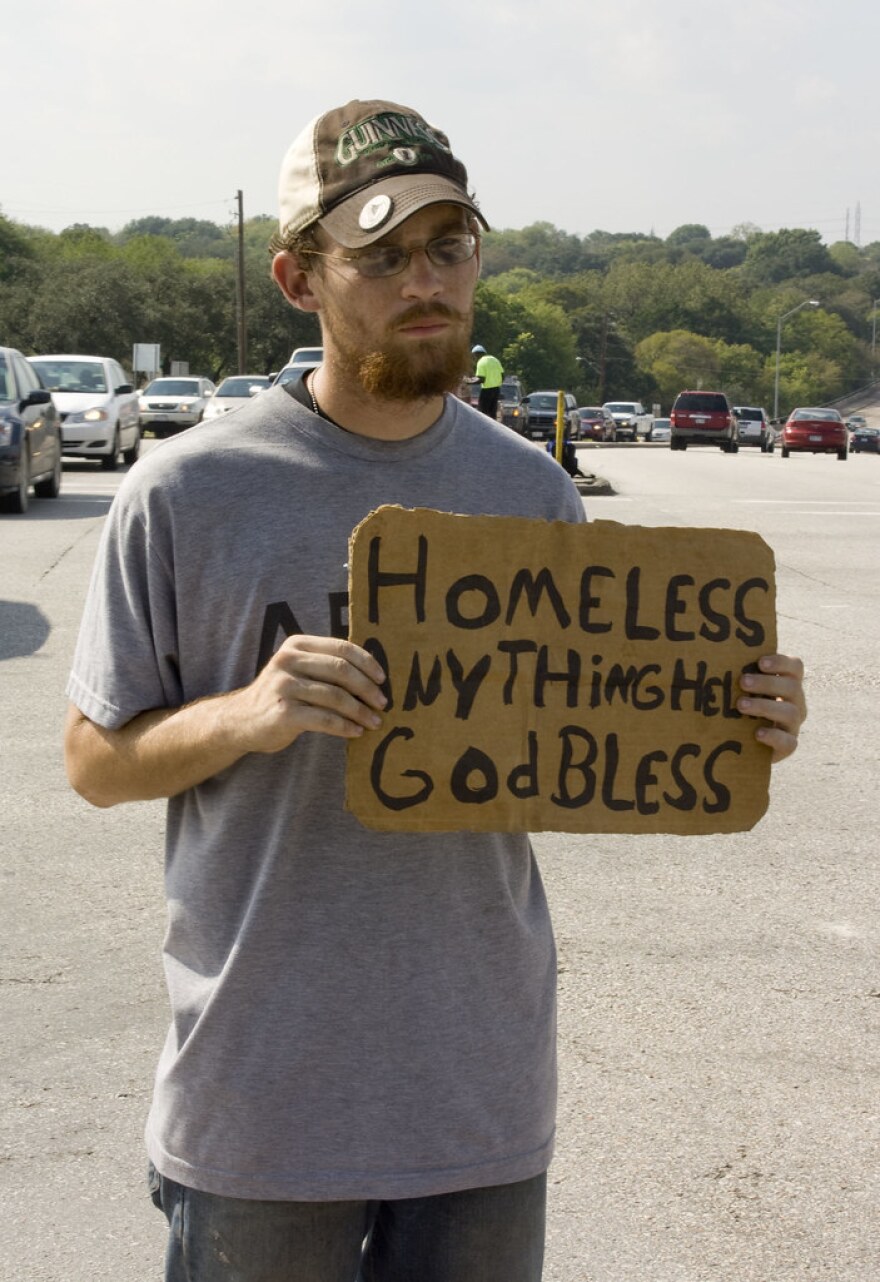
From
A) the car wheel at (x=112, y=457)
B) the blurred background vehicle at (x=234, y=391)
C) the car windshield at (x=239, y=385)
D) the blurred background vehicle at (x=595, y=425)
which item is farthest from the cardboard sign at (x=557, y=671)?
the blurred background vehicle at (x=595, y=425)

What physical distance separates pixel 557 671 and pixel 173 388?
3678cm

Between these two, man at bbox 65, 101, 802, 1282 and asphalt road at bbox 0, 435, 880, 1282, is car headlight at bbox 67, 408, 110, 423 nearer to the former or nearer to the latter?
asphalt road at bbox 0, 435, 880, 1282

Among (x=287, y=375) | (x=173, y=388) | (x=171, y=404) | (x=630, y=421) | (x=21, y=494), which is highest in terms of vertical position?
(x=287, y=375)

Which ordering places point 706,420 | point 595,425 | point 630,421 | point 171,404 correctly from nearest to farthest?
point 171,404 < point 706,420 < point 595,425 < point 630,421

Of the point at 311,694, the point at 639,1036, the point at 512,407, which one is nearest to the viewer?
the point at 311,694

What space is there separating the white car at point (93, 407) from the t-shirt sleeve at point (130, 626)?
73.4 feet

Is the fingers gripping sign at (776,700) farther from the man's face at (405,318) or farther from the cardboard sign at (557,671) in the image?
the man's face at (405,318)

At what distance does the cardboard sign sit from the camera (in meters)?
2.04

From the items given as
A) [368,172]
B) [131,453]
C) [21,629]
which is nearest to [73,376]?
[131,453]

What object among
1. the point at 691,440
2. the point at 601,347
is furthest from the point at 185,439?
the point at 601,347

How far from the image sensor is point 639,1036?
176 inches

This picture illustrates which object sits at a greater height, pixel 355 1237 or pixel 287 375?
pixel 287 375

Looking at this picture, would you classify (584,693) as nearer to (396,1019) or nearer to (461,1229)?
(396,1019)

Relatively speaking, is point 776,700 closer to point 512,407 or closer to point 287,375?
point 287,375
